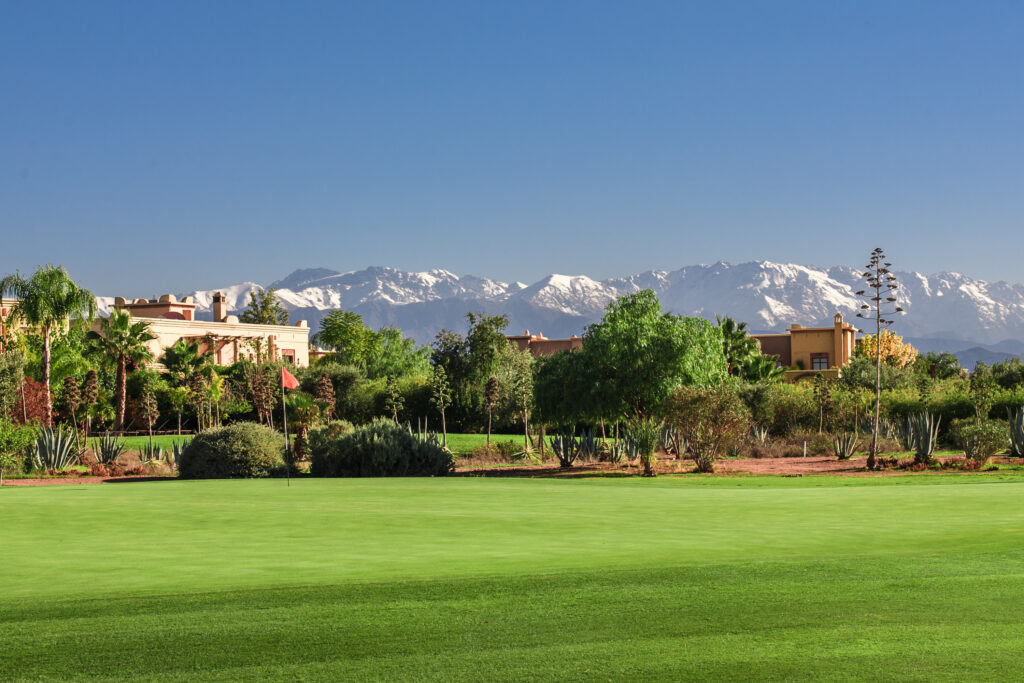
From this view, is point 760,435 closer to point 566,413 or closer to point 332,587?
point 566,413

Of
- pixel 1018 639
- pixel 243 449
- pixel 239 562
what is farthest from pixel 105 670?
pixel 243 449

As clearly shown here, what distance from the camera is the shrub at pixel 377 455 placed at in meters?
31.1

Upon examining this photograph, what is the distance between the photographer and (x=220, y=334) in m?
79.2

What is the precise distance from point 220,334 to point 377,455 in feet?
170

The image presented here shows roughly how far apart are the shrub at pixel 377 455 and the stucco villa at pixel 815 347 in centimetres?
6794

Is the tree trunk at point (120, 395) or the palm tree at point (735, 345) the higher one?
the palm tree at point (735, 345)

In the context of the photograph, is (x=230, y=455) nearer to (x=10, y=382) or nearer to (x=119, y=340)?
(x=10, y=382)

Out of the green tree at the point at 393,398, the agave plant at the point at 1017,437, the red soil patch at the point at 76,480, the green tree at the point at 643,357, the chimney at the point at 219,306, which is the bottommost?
the red soil patch at the point at 76,480

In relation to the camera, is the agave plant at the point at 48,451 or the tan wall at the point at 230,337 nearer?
the agave plant at the point at 48,451

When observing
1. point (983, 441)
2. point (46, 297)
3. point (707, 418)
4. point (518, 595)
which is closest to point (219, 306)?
point (46, 297)

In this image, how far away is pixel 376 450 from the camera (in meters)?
31.1

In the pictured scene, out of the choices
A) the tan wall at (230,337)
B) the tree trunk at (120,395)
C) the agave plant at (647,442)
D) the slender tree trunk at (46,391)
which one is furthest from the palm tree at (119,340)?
the agave plant at (647,442)

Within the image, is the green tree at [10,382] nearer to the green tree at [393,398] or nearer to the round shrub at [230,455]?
the round shrub at [230,455]

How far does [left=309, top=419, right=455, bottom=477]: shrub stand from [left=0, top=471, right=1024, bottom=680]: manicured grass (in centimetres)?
1547
